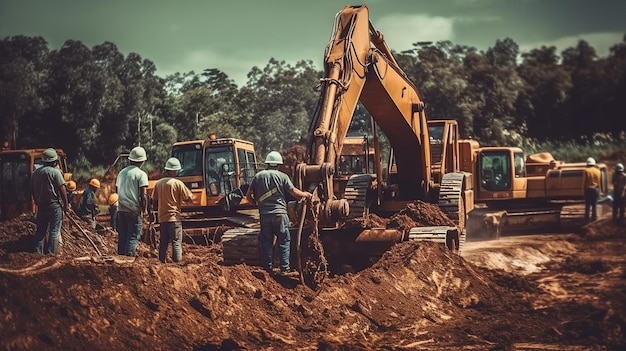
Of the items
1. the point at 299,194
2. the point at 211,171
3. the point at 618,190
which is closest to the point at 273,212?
the point at 299,194

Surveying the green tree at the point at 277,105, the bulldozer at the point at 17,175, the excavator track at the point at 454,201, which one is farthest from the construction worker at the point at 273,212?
the green tree at the point at 277,105

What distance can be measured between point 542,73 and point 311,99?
21.6 metres

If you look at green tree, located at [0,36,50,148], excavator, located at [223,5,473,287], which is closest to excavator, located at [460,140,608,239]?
excavator, located at [223,5,473,287]

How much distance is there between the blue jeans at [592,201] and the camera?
16484 mm

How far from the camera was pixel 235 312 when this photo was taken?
6379 millimetres

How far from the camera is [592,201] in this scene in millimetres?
16516

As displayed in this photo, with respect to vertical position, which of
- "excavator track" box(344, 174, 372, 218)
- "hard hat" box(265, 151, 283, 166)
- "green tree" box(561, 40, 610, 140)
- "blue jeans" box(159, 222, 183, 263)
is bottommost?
"blue jeans" box(159, 222, 183, 263)

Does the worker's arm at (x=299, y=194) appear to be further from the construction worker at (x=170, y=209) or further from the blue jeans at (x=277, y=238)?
the construction worker at (x=170, y=209)

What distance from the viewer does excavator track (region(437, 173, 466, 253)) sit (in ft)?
34.6

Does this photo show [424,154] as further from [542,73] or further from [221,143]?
[542,73]

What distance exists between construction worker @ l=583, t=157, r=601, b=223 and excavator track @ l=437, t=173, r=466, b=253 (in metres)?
6.55

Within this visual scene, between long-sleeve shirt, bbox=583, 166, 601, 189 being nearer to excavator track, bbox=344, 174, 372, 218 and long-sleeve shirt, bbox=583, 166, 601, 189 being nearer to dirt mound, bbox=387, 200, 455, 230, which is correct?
dirt mound, bbox=387, 200, 455, 230

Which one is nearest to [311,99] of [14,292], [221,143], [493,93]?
[493,93]

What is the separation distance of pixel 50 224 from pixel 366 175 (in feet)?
15.6
